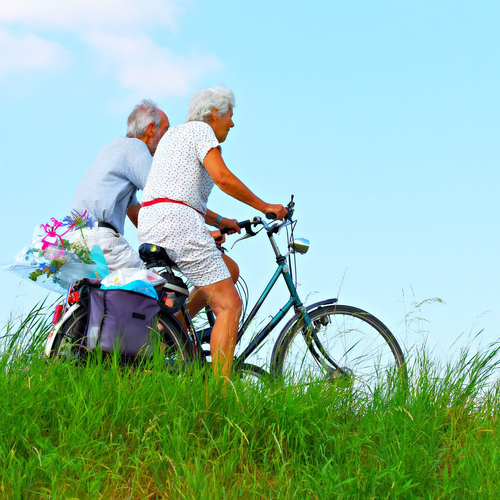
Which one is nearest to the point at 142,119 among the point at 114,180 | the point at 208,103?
the point at 114,180

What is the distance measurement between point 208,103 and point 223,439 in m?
2.31

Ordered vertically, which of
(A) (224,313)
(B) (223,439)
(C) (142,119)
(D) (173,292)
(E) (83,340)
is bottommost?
(B) (223,439)

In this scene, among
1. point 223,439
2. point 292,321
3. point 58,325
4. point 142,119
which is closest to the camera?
point 223,439

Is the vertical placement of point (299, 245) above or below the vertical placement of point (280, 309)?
above

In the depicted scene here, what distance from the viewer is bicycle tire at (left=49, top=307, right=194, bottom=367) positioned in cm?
422

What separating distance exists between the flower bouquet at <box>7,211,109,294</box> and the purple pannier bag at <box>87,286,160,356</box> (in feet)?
1.94

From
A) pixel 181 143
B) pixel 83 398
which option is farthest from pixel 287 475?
pixel 181 143

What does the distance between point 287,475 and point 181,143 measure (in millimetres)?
2274

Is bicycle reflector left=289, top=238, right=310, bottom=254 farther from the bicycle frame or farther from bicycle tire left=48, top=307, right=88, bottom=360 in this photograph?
bicycle tire left=48, top=307, right=88, bottom=360

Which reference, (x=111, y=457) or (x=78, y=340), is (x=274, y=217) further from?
(x=111, y=457)

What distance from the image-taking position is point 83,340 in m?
4.29

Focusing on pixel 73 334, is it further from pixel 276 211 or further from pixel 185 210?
pixel 276 211

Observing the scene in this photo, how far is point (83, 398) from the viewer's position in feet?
11.5

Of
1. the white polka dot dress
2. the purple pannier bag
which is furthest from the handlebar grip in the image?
the purple pannier bag
